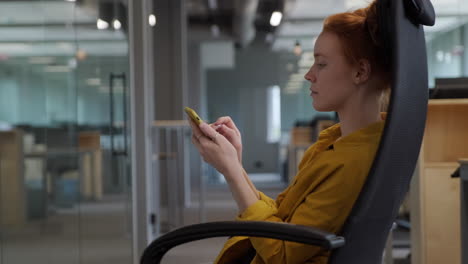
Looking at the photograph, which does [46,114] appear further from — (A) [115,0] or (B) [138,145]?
(B) [138,145]

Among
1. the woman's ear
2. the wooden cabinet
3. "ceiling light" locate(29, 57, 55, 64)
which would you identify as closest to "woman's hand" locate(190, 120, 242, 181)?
the woman's ear

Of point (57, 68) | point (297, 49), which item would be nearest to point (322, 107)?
point (57, 68)

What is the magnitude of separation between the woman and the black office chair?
6 cm

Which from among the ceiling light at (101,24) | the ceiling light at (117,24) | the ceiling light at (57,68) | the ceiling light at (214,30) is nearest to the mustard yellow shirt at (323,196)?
the ceiling light at (57,68)

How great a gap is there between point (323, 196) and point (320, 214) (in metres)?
0.04

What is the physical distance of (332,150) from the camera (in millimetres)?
1321

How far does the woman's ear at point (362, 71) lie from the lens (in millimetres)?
1303

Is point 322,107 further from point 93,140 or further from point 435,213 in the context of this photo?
point 435,213

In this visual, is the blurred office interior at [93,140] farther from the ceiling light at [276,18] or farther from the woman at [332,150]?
the ceiling light at [276,18]

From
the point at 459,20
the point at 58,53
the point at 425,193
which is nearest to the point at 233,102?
the point at 459,20

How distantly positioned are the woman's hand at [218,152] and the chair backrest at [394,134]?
30 cm

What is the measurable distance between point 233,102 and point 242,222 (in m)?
13.7

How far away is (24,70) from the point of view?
250 cm

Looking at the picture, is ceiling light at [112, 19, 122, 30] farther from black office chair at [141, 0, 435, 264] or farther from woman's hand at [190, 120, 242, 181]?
black office chair at [141, 0, 435, 264]
